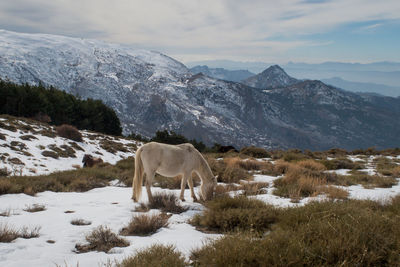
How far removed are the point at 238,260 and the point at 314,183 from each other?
251 inches

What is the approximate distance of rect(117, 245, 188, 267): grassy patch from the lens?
3316mm

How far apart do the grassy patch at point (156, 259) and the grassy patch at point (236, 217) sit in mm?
1407

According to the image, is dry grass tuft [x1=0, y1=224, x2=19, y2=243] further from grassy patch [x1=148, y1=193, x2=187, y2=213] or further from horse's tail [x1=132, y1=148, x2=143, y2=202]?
horse's tail [x1=132, y1=148, x2=143, y2=202]

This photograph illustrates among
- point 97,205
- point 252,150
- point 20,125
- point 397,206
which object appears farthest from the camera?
point 20,125

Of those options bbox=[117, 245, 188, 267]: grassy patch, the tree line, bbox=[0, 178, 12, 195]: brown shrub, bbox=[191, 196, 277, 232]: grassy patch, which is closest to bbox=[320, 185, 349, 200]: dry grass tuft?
bbox=[191, 196, 277, 232]: grassy patch

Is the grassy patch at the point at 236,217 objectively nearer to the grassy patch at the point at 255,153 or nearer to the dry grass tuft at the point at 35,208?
the dry grass tuft at the point at 35,208

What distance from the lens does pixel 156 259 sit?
3426 mm

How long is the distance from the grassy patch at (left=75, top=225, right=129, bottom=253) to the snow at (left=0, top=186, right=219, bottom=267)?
13 centimetres

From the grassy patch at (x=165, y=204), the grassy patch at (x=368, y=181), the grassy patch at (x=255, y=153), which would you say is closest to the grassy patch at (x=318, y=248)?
the grassy patch at (x=165, y=204)

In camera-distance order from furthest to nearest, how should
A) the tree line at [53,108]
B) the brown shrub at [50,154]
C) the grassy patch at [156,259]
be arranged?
the tree line at [53,108] → the brown shrub at [50,154] → the grassy patch at [156,259]

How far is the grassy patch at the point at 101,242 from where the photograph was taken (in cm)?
429

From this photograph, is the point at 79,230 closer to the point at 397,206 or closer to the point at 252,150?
the point at 397,206

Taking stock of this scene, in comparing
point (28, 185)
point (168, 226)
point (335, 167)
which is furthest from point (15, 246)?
point (335, 167)

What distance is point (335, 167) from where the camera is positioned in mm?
15172
